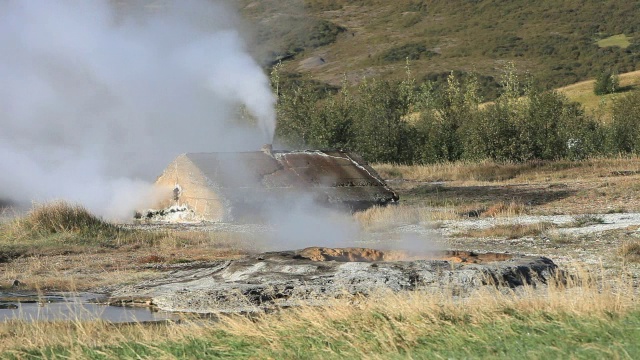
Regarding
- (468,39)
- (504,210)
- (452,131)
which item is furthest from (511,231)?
(468,39)

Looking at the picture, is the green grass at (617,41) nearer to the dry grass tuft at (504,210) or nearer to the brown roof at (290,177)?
the brown roof at (290,177)

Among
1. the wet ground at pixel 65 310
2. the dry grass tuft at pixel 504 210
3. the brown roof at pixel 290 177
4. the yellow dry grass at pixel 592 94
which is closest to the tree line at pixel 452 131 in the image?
the brown roof at pixel 290 177

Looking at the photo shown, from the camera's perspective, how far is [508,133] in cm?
4991

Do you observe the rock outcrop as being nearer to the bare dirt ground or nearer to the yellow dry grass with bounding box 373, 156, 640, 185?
the bare dirt ground

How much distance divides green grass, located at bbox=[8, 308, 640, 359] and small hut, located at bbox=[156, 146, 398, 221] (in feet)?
49.9

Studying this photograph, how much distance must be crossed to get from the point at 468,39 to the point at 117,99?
5436 inches

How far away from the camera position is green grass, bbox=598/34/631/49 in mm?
142250

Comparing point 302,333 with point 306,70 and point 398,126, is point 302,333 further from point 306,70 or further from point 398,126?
point 306,70

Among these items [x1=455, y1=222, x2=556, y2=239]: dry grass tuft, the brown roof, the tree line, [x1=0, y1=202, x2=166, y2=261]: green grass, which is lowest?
[x1=455, y1=222, x2=556, y2=239]: dry grass tuft

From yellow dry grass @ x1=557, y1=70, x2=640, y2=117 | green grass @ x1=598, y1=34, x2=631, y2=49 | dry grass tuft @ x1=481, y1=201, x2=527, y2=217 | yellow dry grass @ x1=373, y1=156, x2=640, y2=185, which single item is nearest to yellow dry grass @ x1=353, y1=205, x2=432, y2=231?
dry grass tuft @ x1=481, y1=201, x2=527, y2=217

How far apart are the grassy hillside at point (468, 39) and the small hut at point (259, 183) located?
9428 centimetres

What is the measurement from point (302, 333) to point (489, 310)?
1626 mm

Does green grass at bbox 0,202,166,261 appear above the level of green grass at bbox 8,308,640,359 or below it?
above

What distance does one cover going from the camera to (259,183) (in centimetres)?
2480
